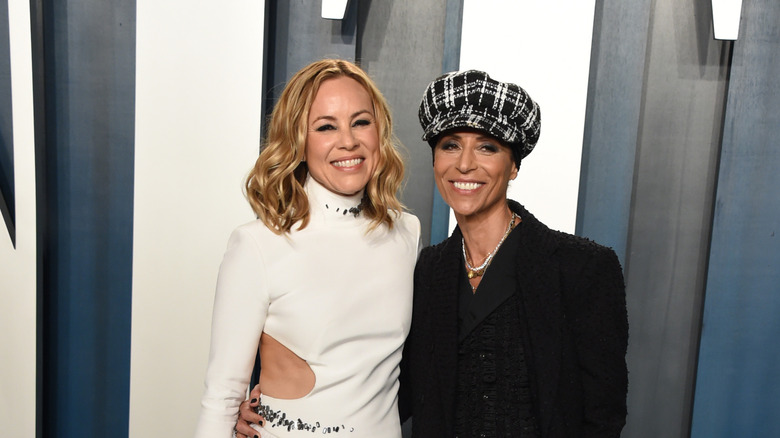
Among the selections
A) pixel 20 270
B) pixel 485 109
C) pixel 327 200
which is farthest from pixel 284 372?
pixel 20 270

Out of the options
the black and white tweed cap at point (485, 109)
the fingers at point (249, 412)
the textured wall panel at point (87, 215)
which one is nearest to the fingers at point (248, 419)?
the fingers at point (249, 412)

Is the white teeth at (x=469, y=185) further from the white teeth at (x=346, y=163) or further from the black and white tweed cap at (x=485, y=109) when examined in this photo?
the white teeth at (x=346, y=163)

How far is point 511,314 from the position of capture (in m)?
1.41

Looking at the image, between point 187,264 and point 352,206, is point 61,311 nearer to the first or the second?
point 187,264

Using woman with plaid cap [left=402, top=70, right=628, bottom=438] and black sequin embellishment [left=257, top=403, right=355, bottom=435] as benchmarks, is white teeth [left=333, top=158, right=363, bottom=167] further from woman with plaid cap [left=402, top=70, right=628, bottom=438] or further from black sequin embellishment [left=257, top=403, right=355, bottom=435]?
black sequin embellishment [left=257, top=403, right=355, bottom=435]

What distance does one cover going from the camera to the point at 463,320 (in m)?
1.44

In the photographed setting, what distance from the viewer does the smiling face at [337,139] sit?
149 centimetres

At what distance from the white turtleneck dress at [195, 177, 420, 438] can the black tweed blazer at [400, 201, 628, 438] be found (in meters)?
0.15

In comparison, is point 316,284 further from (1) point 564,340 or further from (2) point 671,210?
(2) point 671,210

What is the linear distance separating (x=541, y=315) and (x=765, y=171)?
125cm

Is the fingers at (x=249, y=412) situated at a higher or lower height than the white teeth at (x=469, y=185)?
lower

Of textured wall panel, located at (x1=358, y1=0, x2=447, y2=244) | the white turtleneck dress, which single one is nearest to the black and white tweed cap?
the white turtleneck dress

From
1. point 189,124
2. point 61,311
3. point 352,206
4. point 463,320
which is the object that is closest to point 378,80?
point 189,124

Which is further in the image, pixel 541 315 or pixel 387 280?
pixel 387 280
